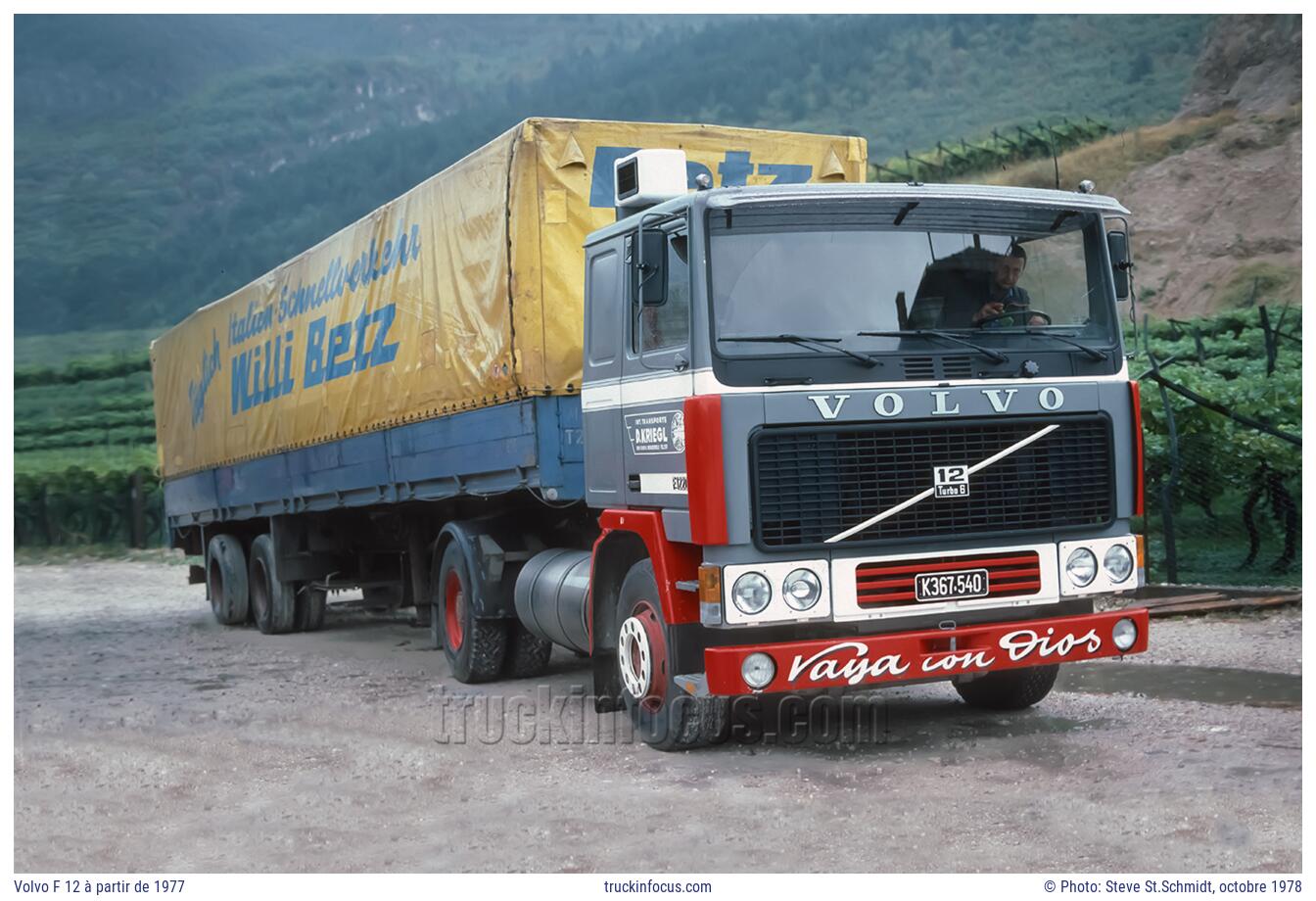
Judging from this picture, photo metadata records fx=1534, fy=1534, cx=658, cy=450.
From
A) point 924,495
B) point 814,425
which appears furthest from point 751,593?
point 924,495

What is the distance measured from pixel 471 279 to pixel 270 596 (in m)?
5.98

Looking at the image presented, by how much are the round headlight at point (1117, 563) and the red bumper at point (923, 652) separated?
19cm

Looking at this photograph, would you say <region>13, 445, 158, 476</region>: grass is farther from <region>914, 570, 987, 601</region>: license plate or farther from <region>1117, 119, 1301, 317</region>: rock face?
<region>914, 570, 987, 601</region>: license plate

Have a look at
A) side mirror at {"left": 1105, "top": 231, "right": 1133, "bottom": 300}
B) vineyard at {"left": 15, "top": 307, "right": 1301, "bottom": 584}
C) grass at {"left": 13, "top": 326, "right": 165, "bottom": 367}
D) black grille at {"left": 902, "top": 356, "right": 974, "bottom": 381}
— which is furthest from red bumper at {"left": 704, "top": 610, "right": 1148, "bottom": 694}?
grass at {"left": 13, "top": 326, "right": 165, "bottom": 367}

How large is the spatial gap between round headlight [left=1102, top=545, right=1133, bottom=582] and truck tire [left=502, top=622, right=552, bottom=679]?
4.11m

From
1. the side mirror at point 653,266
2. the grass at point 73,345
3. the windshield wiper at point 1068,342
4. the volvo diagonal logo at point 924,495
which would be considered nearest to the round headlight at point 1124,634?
the volvo diagonal logo at point 924,495

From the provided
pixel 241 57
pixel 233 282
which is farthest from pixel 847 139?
pixel 241 57

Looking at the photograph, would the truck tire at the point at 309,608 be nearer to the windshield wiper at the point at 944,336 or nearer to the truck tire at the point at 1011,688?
the truck tire at the point at 1011,688

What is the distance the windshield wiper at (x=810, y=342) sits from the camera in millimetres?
7121

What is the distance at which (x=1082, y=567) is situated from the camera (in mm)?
7578

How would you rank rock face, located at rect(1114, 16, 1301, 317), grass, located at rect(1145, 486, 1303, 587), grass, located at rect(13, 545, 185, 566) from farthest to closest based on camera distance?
rock face, located at rect(1114, 16, 1301, 317), grass, located at rect(13, 545, 185, 566), grass, located at rect(1145, 486, 1303, 587)

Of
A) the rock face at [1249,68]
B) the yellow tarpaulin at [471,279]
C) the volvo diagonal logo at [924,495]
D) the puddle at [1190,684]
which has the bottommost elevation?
the puddle at [1190,684]

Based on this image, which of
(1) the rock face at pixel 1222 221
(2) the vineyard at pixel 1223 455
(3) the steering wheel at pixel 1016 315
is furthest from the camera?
(1) the rock face at pixel 1222 221

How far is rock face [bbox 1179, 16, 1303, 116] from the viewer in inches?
2144
